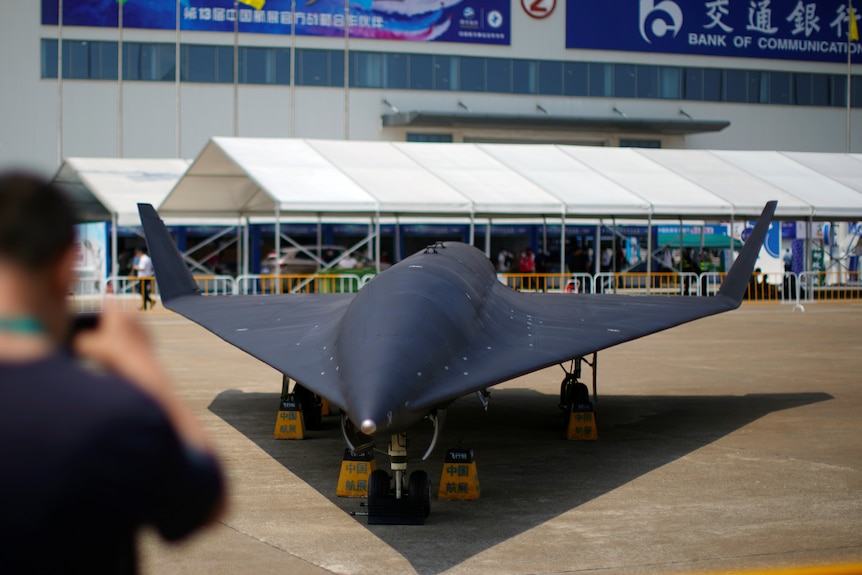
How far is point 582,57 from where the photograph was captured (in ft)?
206

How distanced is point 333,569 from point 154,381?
16.5ft

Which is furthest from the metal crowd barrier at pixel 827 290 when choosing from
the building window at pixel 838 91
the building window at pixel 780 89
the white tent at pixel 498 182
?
the building window at pixel 838 91

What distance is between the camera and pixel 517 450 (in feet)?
36.1

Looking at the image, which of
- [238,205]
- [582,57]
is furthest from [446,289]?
[582,57]

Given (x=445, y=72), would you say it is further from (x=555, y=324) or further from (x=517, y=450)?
(x=517, y=450)

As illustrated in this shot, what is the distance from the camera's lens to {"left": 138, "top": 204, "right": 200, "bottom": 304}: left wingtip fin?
13617 mm

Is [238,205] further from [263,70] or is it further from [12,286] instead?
[12,286]

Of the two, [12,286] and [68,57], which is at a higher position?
[68,57]

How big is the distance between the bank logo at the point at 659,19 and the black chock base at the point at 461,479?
194 feet

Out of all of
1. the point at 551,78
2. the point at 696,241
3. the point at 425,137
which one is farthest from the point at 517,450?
the point at 551,78

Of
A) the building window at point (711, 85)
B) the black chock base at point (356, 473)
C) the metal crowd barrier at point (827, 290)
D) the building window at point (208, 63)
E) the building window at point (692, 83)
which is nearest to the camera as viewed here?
the black chock base at point (356, 473)

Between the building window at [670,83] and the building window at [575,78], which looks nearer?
the building window at [575,78]

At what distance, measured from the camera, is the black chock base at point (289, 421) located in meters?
11.7

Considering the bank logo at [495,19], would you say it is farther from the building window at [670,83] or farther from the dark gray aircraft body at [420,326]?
the dark gray aircraft body at [420,326]
